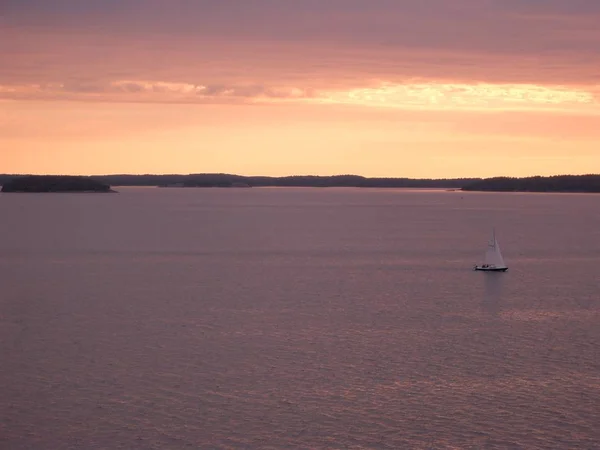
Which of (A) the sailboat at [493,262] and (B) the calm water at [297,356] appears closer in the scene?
(B) the calm water at [297,356]

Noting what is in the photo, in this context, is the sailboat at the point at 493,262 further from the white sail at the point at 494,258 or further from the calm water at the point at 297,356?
the calm water at the point at 297,356

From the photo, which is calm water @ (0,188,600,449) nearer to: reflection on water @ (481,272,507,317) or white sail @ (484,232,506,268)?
reflection on water @ (481,272,507,317)

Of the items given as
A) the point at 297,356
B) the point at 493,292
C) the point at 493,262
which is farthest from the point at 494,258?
the point at 297,356

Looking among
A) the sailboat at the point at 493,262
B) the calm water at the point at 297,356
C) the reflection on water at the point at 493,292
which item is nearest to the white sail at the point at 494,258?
the sailboat at the point at 493,262

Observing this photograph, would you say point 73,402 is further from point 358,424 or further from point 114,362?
point 358,424

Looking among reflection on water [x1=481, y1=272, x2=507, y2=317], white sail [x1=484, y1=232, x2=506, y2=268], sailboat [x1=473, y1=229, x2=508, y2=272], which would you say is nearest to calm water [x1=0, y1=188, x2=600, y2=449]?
reflection on water [x1=481, y1=272, x2=507, y2=317]

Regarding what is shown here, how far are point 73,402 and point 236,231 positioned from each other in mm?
101792

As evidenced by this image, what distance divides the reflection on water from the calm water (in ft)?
0.63

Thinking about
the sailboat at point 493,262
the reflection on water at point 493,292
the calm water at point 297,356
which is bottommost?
the calm water at point 297,356

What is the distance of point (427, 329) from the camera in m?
47.0

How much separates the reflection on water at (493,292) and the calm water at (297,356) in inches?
7.6

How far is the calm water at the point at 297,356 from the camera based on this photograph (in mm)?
30500

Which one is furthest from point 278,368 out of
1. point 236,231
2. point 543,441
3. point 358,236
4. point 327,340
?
point 236,231

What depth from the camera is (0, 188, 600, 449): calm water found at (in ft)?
100
